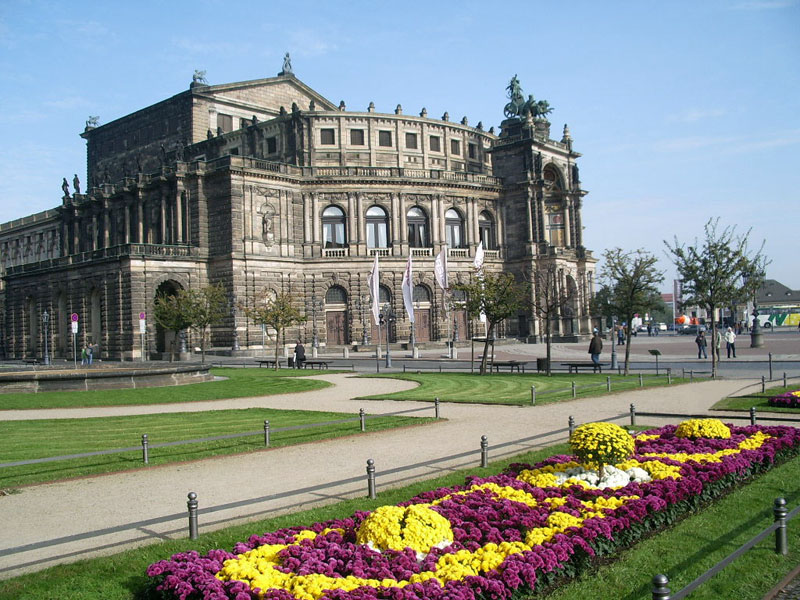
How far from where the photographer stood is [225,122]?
79.9 m

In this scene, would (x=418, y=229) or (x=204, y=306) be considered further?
(x=418, y=229)

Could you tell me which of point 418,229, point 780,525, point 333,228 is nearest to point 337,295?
point 333,228

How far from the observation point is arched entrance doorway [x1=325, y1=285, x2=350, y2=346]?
68625mm

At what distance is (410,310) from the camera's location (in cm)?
5078

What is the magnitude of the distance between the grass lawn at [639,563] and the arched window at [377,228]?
199 ft

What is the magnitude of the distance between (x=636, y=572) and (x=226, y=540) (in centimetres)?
531

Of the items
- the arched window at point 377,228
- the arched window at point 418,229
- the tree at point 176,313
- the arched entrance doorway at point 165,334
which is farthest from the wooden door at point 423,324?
the tree at point 176,313

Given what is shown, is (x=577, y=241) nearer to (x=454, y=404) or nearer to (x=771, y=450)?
(x=454, y=404)

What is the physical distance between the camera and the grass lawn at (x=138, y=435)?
15.2 m

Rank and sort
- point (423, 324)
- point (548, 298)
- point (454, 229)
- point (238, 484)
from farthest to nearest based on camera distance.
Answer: point (454, 229), point (423, 324), point (548, 298), point (238, 484)

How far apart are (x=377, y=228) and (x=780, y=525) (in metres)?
64.0

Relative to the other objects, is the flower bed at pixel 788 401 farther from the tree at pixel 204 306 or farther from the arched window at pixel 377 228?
the arched window at pixel 377 228

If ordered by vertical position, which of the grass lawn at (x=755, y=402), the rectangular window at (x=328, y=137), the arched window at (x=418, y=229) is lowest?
the grass lawn at (x=755, y=402)

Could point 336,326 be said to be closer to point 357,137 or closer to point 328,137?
point 328,137
